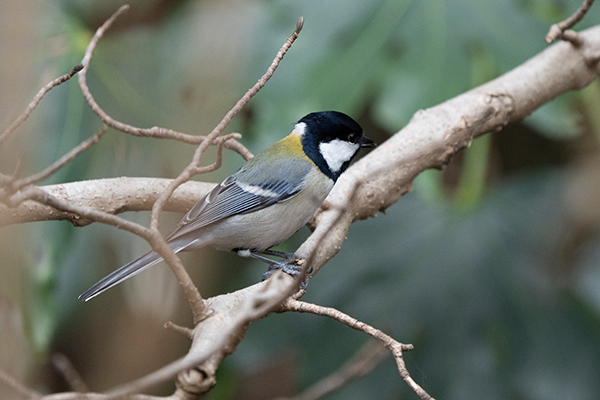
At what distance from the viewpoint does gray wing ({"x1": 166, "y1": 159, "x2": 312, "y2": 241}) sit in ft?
4.56

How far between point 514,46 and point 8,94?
1582 millimetres

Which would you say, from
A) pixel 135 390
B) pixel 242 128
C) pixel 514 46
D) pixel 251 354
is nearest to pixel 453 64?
pixel 514 46

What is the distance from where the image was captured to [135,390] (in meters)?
0.54

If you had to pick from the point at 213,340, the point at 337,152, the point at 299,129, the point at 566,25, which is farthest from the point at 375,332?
the point at 566,25

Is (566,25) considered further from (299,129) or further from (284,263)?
(284,263)

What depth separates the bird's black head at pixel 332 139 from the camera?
60.8 inches

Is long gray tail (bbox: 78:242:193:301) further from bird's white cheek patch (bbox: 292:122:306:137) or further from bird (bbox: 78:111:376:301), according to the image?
bird's white cheek patch (bbox: 292:122:306:137)

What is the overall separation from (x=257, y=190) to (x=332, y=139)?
283mm

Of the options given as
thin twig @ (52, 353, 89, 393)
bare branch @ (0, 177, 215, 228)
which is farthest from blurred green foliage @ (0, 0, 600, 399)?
thin twig @ (52, 353, 89, 393)

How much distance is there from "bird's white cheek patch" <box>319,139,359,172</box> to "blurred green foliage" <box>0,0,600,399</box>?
215 mm

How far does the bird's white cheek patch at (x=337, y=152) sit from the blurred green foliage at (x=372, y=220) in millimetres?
215

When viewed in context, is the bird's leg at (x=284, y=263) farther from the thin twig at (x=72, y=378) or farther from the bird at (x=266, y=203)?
the thin twig at (x=72, y=378)

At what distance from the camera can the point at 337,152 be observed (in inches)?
61.9

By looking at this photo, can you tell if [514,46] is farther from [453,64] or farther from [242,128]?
[242,128]
